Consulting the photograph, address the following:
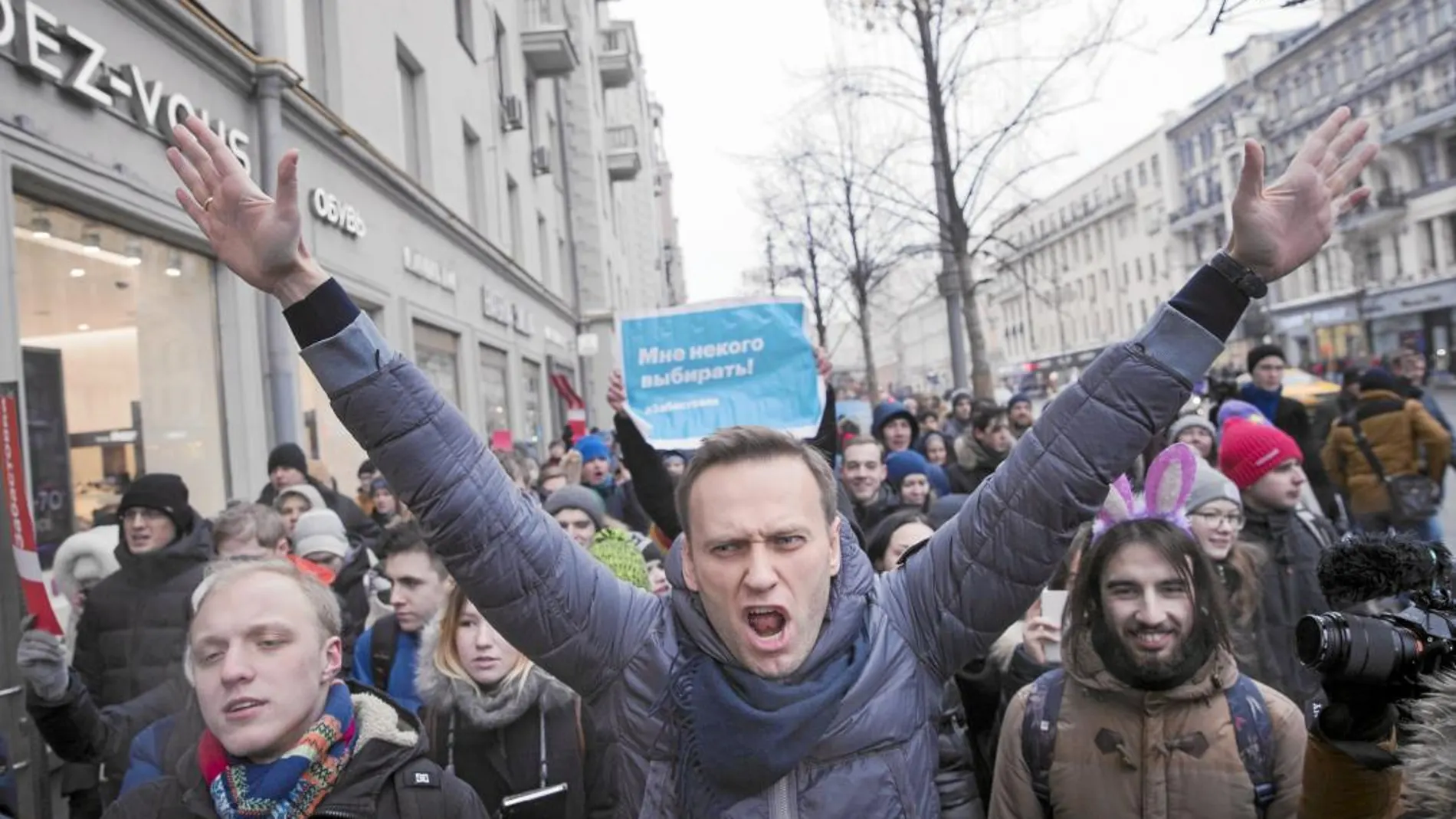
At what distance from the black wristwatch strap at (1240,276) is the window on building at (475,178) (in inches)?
672

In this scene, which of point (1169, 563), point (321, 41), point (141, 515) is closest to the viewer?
point (1169, 563)

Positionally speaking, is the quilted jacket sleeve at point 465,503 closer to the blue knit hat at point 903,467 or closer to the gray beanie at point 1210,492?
the gray beanie at point 1210,492

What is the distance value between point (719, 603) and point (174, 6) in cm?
735

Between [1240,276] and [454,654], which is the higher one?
[1240,276]

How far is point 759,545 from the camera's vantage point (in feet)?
6.05

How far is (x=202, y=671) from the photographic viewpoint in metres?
2.25

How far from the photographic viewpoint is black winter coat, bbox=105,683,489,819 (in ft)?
7.26

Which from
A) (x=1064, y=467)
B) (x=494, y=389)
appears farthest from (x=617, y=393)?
(x=494, y=389)

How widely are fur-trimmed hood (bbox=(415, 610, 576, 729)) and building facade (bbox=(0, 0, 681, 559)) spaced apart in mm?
3541

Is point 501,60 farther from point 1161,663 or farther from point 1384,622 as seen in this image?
point 1384,622

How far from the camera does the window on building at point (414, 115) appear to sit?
48.0ft

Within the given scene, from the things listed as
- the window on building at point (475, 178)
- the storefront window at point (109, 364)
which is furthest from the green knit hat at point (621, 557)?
the window on building at point (475, 178)

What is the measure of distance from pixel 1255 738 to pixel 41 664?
362 centimetres

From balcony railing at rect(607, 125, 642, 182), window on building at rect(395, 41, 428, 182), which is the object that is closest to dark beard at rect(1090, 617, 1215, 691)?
window on building at rect(395, 41, 428, 182)
